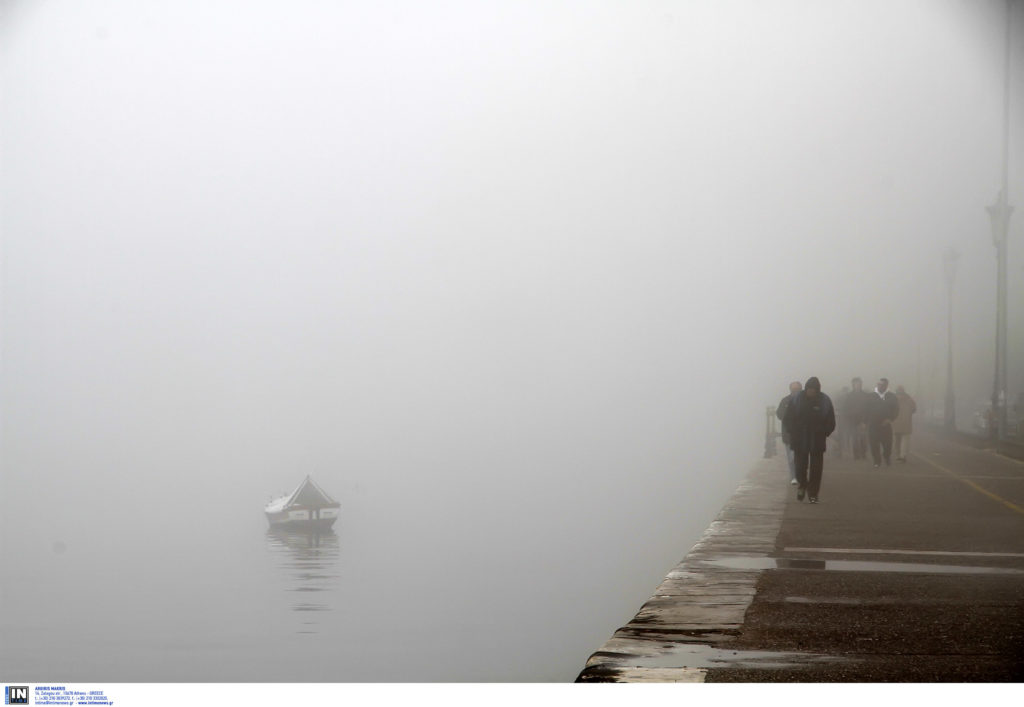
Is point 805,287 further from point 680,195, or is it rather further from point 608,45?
point 608,45

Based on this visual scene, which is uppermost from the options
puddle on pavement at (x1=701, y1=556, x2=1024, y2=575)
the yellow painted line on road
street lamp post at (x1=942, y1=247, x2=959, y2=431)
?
street lamp post at (x1=942, y1=247, x2=959, y2=431)

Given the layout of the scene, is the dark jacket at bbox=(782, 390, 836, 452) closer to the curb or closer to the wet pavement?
the wet pavement

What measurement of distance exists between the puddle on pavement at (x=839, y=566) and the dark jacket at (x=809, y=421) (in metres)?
2.23

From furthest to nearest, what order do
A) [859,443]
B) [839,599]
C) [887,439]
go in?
[859,443], [887,439], [839,599]

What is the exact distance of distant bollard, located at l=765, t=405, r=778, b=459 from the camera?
1316cm

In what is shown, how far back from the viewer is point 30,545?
81.8 meters

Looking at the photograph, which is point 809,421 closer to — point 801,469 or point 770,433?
point 801,469

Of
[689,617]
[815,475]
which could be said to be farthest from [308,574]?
[689,617]

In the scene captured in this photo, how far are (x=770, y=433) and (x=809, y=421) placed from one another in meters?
4.07

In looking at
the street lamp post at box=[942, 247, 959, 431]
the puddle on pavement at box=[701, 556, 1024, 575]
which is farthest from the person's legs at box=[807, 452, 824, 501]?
the puddle on pavement at box=[701, 556, 1024, 575]

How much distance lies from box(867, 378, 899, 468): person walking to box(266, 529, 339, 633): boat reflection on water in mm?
27467

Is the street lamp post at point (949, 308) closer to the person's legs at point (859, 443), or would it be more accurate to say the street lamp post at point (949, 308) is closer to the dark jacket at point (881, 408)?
the dark jacket at point (881, 408)

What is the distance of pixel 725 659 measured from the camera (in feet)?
17.3

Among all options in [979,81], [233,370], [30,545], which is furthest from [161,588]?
[979,81]
